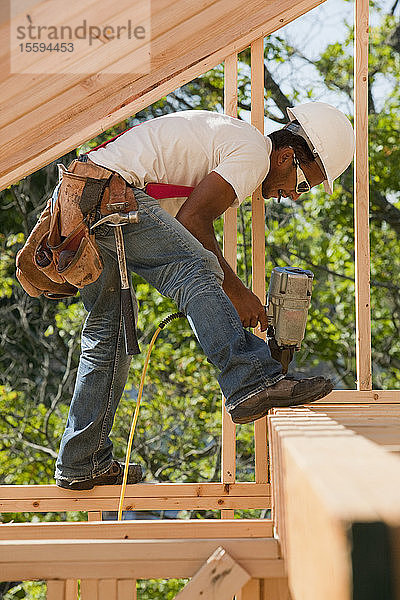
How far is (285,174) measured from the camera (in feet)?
8.08

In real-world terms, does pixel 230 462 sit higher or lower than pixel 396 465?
lower

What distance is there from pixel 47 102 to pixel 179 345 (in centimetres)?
361

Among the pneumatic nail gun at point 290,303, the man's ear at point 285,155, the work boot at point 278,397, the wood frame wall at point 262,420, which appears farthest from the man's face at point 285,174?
the work boot at point 278,397

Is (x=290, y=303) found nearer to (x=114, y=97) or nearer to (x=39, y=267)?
(x=39, y=267)

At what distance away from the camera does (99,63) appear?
239 cm

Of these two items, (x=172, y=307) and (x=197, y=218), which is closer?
(x=197, y=218)

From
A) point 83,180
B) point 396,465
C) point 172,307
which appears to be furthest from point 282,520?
point 172,307

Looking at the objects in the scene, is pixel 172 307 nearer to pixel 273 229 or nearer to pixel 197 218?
pixel 273 229

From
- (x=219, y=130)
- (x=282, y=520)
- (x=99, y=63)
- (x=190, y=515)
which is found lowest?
(x=190, y=515)

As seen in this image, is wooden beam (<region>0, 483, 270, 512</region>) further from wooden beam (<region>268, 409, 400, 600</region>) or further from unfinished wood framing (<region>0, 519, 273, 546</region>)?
wooden beam (<region>268, 409, 400, 600</region>)

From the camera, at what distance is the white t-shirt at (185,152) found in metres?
2.24

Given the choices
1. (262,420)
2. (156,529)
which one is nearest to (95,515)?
(262,420)

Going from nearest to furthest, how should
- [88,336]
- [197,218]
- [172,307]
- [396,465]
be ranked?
[396,465]
[197,218]
[88,336]
[172,307]

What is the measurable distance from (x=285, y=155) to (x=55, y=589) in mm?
1550
